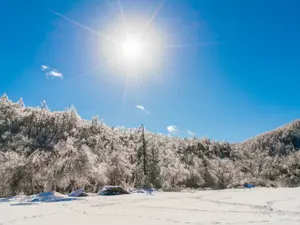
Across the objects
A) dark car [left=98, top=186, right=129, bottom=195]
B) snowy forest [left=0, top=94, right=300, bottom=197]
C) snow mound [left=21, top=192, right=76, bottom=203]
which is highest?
snowy forest [left=0, top=94, right=300, bottom=197]

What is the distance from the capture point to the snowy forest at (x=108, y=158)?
1988 centimetres

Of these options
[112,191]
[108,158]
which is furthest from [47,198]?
[108,158]

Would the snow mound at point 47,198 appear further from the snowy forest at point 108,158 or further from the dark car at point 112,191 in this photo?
the snowy forest at point 108,158

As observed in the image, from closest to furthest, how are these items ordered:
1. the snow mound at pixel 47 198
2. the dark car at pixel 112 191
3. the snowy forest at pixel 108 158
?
the snow mound at pixel 47 198
the dark car at pixel 112 191
the snowy forest at pixel 108 158

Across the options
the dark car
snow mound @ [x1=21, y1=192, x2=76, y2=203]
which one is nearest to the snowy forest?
the dark car

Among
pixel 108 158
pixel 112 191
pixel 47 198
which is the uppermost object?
pixel 108 158

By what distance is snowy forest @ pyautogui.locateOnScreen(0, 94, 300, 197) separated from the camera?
65.2 ft

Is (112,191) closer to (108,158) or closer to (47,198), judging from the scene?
(47,198)

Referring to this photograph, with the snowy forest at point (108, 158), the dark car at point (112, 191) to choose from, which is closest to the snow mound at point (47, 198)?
the dark car at point (112, 191)

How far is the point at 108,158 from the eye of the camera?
1144 inches

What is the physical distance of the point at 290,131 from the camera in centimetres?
11038

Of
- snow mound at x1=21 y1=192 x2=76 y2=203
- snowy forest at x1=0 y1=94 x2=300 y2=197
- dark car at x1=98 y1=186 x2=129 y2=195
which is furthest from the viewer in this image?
snowy forest at x1=0 y1=94 x2=300 y2=197

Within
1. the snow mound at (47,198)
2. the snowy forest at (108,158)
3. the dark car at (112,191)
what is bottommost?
the snow mound at (47,198)

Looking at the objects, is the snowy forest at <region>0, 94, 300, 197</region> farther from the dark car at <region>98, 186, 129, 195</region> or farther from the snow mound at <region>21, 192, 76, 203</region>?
the snow mound at <region>21, 192, 76, 203</region>
